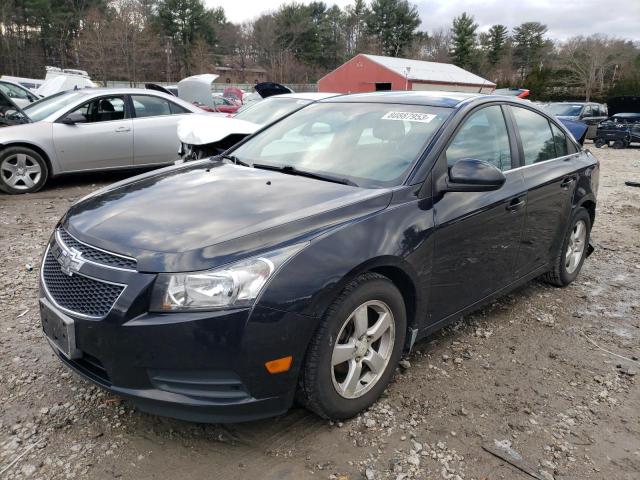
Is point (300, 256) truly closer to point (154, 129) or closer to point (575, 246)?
point (575, 246)

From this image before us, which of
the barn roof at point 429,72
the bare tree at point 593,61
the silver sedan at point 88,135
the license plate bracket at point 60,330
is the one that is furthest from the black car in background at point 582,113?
the bare tree at point 593,61

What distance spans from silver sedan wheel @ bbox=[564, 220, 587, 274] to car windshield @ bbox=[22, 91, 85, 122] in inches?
278

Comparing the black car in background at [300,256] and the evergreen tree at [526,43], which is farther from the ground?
the evergreen tree at [526,43]

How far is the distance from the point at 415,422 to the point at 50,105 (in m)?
7.72

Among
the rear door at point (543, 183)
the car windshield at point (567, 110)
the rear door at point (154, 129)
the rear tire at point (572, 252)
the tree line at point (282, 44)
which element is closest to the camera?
the rear door at point (543, 183)

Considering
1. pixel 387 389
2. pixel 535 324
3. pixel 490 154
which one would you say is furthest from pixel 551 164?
pixel 387 389

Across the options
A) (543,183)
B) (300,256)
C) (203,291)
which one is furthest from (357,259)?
(543,183)

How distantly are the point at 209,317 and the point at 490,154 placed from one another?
2252 mm

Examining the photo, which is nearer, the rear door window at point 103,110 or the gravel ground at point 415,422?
the gravel ground at point 415,422

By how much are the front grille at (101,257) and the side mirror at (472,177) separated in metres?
1.73

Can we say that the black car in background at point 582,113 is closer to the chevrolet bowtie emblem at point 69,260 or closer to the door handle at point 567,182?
the door handle at point 567,182

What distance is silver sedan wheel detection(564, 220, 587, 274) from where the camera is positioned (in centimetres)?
449

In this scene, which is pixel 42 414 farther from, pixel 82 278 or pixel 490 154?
pixel 490 154

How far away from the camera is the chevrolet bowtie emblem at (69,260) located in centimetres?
233
